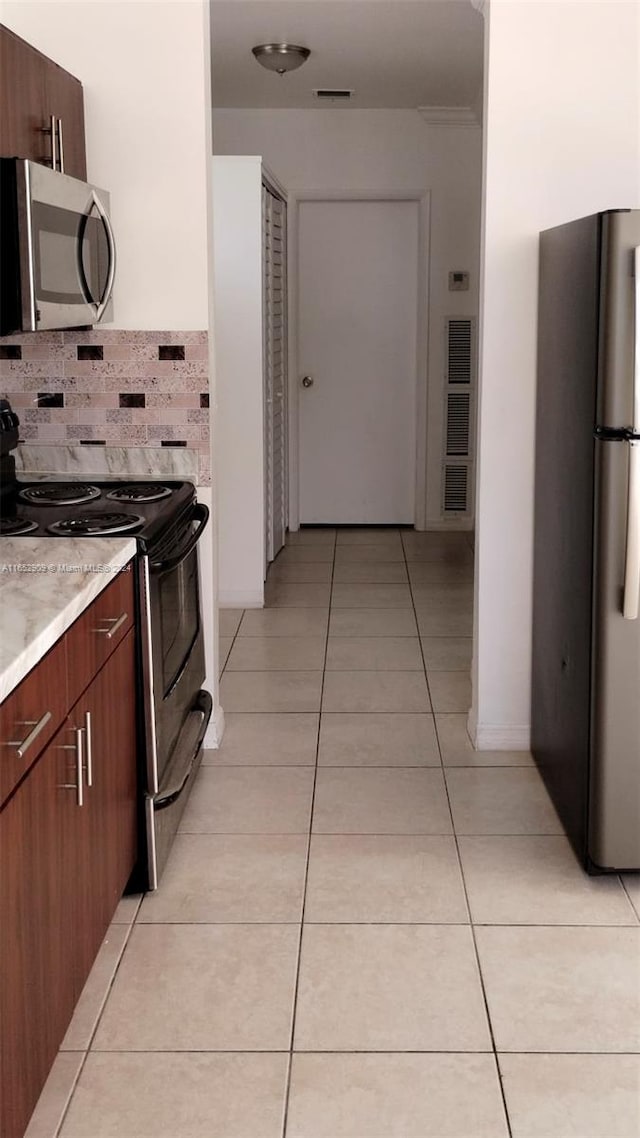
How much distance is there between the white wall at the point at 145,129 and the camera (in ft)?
11.0

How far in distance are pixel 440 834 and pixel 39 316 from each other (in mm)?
1669

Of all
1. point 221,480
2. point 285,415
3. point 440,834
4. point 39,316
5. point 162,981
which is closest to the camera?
point 162,981

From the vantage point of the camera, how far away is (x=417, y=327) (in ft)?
23.7

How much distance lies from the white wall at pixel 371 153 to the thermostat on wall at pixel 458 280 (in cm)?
9

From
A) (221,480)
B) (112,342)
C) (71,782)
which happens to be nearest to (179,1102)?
(71,782)

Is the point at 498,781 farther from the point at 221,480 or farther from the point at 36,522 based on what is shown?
the point at 221,480

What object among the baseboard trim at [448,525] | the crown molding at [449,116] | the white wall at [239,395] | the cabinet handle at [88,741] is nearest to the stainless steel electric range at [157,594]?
the cabinet handle at [88,741]

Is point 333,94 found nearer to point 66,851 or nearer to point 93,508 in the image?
point 93,508

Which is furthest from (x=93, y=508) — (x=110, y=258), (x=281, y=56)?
(x=281, y=56)

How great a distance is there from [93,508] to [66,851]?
1.23 meters

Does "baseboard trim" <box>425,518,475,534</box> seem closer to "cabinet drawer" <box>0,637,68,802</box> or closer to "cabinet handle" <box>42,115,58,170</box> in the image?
"cabinet handle" <box>42,115,58,170</box>

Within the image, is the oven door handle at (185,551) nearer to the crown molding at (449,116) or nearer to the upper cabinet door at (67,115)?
the upper cabinet door at (67,115)

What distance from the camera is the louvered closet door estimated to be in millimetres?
5695

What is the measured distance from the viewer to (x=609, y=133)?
11.0 ft
